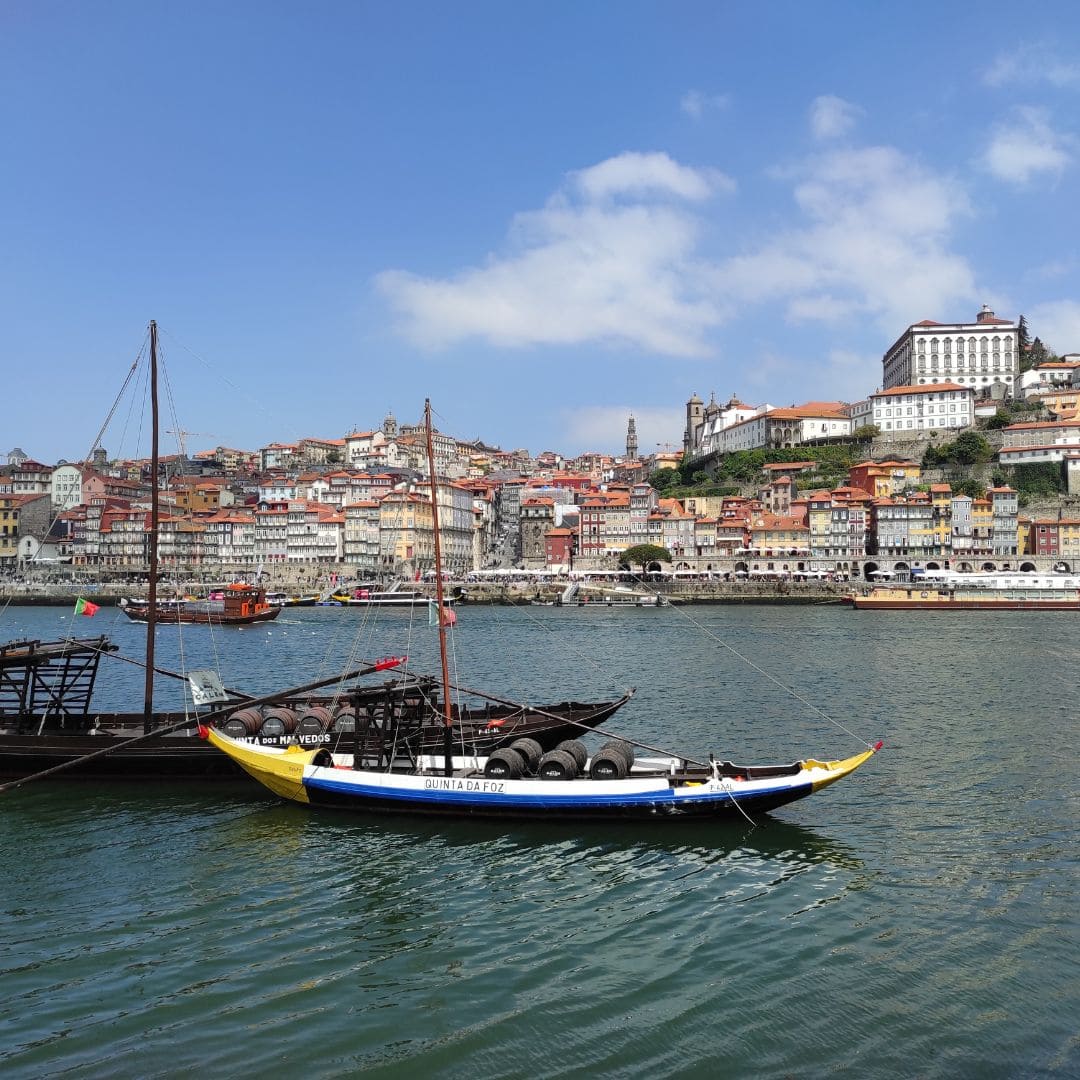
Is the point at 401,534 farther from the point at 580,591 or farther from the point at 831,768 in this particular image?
the point at 831,768

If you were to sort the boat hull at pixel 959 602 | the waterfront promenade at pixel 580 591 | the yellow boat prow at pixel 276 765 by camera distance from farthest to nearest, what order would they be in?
the waterfront promenade at pixel 580 591 → the boat hull at pixel 959 602 → the yellow boat prow at pixel 276 765

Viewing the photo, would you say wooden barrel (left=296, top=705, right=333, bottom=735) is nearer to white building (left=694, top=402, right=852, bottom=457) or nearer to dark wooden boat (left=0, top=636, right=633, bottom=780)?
dark wooden boat (left=0, top=636, right=633, bottom=780)

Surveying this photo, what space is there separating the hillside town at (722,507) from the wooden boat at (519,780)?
88784 mm

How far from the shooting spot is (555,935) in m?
10.8

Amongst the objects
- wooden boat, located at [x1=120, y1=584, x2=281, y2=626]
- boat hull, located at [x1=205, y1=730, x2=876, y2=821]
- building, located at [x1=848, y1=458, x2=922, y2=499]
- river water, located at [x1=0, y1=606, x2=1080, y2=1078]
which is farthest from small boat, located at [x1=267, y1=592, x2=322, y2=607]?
boat hull, located at [x1=205, y1=730, x2=876, y2=821]

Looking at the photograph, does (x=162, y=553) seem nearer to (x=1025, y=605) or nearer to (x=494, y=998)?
(x=1025, y=605)

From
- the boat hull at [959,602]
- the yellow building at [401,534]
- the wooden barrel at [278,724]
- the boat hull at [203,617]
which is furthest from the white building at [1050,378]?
the wooden barrel at [278,724]

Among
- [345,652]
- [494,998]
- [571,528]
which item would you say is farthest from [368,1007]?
[571,528]

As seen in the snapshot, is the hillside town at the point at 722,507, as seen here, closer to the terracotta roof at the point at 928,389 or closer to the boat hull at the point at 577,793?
the terracotta roof at the point at 928,389

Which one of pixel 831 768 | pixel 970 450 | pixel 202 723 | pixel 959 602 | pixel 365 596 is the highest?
pixel 970 450

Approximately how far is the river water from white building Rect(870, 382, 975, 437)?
340ft

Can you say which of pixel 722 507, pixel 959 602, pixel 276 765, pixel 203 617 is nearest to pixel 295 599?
pixel 203 617

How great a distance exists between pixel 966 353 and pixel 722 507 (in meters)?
37.1

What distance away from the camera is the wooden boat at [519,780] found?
14.7 m
